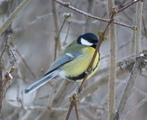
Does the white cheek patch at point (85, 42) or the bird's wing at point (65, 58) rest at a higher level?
the white cheek patch at point (85, 42)

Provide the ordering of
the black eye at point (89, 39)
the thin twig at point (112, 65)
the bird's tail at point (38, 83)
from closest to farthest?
the thin twig at point (112, 65), the bird's tail at point (38, 83), the black eye at point (89, 39)

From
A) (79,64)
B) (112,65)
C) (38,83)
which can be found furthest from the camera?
(79,64)

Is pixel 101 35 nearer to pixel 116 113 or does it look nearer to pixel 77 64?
pixel 116 113

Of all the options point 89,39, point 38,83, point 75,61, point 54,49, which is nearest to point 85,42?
point 89,39

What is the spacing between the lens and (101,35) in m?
1.40

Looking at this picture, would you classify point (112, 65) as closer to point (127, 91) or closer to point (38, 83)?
point (127, 91)

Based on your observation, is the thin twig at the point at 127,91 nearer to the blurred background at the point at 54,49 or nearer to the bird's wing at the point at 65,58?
the bird's wing at the point at 65,58

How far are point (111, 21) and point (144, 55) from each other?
1.68ft

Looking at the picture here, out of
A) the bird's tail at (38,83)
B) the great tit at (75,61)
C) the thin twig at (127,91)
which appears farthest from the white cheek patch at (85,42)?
the thin twig at (127,91)

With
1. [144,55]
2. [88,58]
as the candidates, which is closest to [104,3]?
[88,58]

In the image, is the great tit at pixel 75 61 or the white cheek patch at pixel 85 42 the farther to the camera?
the white cheek patch at pixel 85 42

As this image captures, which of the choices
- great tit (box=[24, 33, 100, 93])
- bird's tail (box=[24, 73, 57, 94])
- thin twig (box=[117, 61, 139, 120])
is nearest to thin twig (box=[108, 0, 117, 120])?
thin twig (box=[117, 61, 139, 120])

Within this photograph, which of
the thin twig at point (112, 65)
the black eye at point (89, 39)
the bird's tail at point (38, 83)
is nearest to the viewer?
the thin twig at point (112, 65)

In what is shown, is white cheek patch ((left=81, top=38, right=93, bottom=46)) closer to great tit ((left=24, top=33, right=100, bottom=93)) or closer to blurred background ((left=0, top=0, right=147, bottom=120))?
great tit ((left=24, top=33, right=100, bottom=93))
